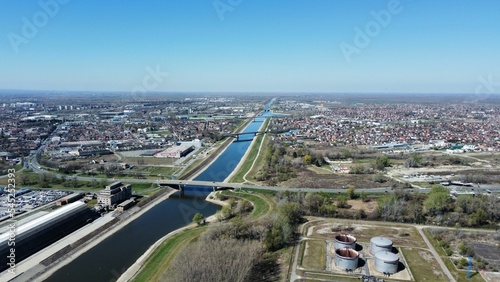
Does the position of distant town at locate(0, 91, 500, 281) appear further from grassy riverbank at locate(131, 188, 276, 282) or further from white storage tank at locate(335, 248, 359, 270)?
grassy riverbank at locate(131, 188, 276, 282)

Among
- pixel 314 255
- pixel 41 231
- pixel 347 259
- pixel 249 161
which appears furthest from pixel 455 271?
pixel 249 161

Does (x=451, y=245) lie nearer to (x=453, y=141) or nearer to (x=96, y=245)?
(x=96, y=245)

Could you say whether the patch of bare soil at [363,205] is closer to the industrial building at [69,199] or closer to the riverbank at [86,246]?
the riverbank at [86,246]

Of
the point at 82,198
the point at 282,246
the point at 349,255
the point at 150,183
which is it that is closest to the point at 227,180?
the point at 150,183

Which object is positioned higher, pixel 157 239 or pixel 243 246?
pixel 243 246

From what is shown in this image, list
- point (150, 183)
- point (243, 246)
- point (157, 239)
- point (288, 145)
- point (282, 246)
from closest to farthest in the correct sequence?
point (243, 246), point (282, 246), point (157, 239), point (150, 183), point (288, 145)

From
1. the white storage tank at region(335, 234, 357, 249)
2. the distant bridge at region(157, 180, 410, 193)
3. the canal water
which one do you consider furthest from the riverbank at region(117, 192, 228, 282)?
the white storage tank at region(335, 234, 357, 249)
